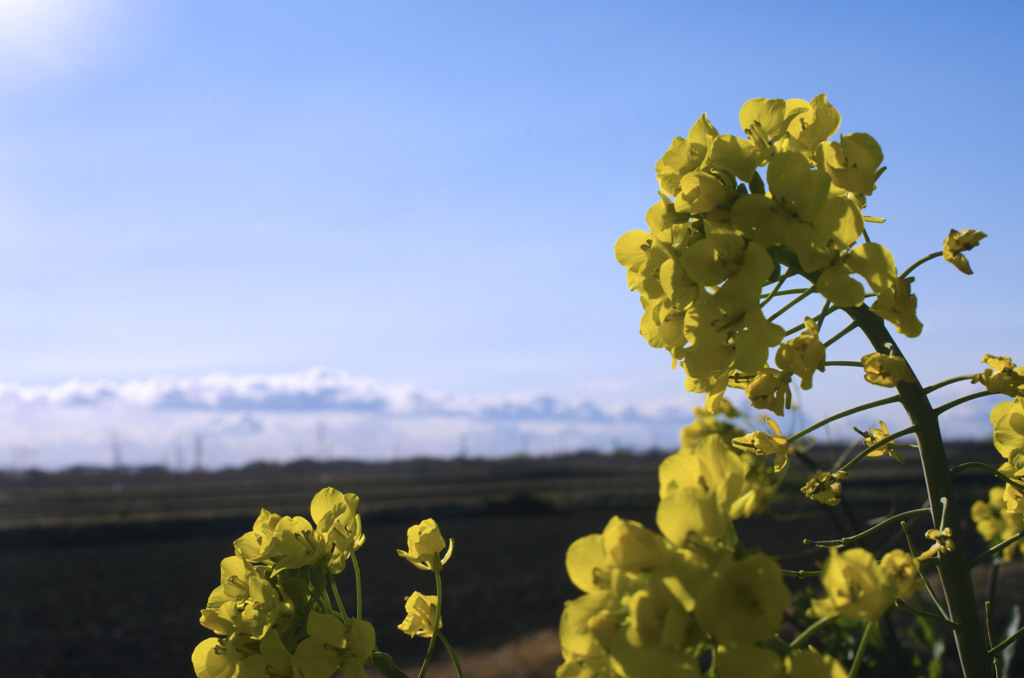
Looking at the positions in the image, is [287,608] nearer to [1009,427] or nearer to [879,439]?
[879,439]

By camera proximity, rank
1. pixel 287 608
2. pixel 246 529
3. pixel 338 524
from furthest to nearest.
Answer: pixel 246 529, pixel 338 524, pixel 287 608

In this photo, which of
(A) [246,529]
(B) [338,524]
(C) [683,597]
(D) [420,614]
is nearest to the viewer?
(C) [683,597]

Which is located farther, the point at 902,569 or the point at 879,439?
the point at 879,439

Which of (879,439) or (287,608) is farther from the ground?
(879,439)

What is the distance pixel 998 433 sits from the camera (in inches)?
56.4

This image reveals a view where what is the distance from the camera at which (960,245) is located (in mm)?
1200

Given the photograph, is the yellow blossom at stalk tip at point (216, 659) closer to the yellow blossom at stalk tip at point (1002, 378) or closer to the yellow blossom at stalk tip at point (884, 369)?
the yellow blossom at stalk tip at point (884, 369)

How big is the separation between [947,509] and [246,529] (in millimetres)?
19751

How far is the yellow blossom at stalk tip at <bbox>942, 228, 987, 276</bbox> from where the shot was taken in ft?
3.92

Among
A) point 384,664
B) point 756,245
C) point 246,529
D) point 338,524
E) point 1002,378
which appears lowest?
point 246,529

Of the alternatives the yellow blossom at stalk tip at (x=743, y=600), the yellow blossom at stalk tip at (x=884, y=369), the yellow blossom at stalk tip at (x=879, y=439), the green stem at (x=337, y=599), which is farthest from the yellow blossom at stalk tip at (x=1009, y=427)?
the green stem at (x=337, y=599)

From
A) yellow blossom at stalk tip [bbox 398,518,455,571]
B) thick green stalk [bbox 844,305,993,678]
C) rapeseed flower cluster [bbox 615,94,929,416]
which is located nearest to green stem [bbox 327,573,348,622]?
yellow blossom at stalk tip [bbox 398,518,455,571]

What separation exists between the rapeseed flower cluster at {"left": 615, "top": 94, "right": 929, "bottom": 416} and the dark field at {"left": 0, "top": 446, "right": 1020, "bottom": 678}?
1.49 metres

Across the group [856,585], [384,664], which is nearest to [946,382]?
[856,585]
